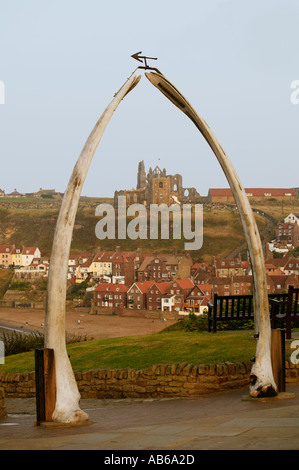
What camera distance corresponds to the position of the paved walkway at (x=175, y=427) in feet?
17.7

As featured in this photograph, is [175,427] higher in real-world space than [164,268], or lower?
lower

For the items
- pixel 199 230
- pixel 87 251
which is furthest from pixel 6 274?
pixel 199 230

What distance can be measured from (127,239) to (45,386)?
141m

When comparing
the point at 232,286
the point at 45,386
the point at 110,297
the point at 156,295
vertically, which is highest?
the point at 232,286

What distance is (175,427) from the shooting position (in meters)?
6.52

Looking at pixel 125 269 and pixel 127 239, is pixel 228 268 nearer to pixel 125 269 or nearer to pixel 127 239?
pixel 125 269

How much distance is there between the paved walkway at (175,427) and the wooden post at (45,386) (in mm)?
190

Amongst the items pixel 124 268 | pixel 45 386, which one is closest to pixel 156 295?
pixel 124 268

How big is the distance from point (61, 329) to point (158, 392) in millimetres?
3119

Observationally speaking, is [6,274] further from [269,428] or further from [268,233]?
[269,428]

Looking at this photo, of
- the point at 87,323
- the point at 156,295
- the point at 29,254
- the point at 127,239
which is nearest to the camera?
the point at 87,323

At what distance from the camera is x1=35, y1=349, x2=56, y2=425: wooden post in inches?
293

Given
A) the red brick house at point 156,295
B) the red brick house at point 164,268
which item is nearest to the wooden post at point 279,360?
the red brick house at point 156,295

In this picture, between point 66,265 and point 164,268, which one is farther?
point 164,268
